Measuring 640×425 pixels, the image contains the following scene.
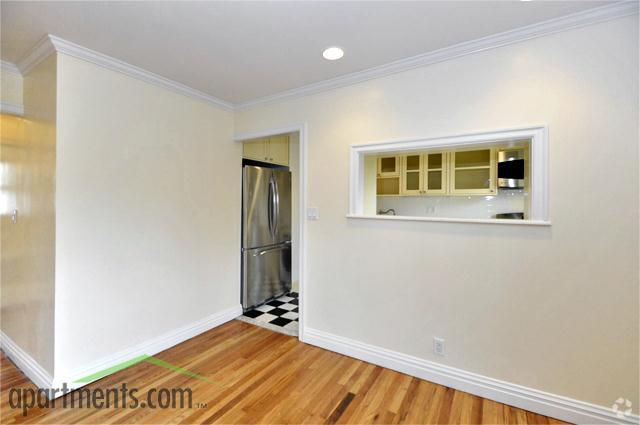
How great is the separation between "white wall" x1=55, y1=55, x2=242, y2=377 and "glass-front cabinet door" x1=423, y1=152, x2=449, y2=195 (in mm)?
2356

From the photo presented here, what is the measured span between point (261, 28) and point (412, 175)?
244 centimetres

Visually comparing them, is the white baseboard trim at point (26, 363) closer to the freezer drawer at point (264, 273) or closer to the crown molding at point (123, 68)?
the freezer drawer at point (264, 273)

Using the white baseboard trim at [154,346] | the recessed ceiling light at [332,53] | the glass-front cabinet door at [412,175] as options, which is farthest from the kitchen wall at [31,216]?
the glass-front cabinet door at [412,175]

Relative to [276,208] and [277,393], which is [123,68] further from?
[277,393]

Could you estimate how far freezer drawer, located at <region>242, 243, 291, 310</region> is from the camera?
139 inches

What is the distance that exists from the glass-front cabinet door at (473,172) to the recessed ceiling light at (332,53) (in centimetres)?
189

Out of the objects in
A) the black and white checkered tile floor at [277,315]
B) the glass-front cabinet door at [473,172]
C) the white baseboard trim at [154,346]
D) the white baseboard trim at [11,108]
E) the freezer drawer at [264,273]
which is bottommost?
the black and white checkered tile floor at [277,315]

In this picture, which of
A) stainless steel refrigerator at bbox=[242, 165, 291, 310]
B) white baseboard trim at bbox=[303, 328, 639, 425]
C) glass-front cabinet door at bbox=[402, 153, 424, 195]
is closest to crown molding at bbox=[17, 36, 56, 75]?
stainless steel refrigerator at bbox=[242, 165, 291, 310]

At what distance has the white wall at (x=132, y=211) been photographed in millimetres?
2061

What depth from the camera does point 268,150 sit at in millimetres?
4043

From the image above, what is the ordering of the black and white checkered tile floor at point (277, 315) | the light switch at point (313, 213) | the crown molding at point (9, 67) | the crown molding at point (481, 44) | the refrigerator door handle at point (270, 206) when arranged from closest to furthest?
the crown molding at point (481, 44) < the crown molding at point (9, 67) < the light switch at point (313, 213) < the black and white checkered tile floor at point (277, 315) < the refrigerator door handle at point (270, 206)

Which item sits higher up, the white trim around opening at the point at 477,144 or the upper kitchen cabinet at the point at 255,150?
the upper kitchen cabinet at the point at 255,150

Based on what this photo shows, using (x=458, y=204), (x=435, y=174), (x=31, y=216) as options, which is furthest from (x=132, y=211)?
(x=458, y=204)

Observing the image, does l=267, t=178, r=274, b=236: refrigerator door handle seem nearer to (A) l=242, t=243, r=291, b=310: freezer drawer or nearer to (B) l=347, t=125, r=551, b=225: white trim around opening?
(A) l=242, t=243, r=291, b=310: freezer drawer
